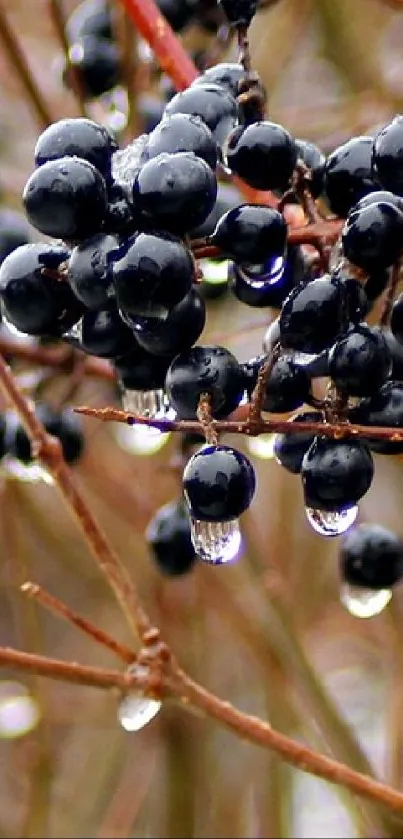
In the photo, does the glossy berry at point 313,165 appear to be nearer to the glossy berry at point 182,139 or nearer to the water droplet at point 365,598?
the glossy berry at point 182,139

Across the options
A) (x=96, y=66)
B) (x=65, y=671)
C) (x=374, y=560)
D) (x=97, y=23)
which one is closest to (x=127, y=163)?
(x=65, y=671)

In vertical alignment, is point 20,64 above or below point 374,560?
above

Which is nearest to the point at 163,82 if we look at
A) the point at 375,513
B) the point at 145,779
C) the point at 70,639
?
the point at 145,779

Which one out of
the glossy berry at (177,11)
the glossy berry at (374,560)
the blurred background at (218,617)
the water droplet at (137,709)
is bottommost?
the blurred background at (218,617)

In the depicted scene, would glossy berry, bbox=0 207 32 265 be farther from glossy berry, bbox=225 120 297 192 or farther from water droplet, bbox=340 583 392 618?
water droplet, bbox=340 583 392 618

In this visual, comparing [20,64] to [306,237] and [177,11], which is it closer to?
[177,11]

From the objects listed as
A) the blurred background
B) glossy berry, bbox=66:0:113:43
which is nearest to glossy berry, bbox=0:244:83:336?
the blurred background

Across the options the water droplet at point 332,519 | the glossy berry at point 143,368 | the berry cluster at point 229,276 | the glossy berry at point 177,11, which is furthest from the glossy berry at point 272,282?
the glossy berry at point 177,11
